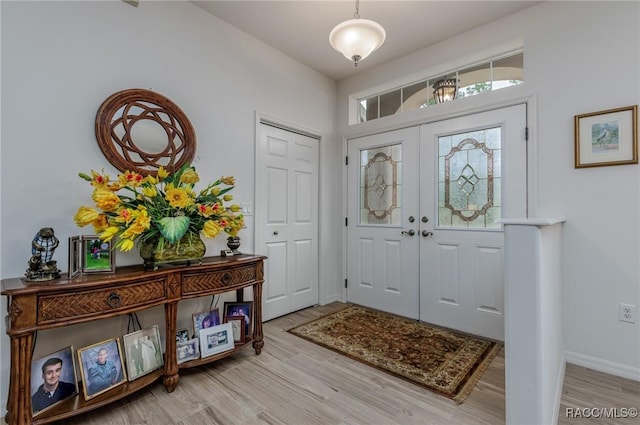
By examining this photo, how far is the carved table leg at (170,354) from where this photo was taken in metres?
1.79

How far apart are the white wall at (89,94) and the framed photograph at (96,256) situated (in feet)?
0.81

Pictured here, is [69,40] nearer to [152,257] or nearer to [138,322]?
[152,257]

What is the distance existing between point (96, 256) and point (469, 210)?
283cm

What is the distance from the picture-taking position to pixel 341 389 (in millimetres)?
1843

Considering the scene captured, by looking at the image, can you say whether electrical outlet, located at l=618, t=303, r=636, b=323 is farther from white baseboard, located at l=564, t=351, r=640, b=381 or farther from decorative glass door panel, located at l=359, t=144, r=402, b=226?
decorative glass door panel, located at l=359, t=144, r=402, b=226

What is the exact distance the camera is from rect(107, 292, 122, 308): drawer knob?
1574mm

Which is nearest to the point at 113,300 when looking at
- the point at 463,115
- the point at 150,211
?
the point at 150,211

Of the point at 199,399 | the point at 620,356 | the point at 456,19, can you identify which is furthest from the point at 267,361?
the point at 456,19

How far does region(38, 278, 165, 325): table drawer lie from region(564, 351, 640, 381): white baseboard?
2869mm

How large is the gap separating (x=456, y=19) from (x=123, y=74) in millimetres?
2644

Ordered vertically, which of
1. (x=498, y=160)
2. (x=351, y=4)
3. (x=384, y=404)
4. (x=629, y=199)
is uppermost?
(x=351, y=4)

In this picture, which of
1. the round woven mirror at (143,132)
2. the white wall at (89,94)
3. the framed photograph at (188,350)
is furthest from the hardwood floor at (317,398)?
the round woven mirror at (143,132)

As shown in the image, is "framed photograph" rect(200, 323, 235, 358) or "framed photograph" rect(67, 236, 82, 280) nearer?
"framed photograph" rect(67, 236, 82, 280)

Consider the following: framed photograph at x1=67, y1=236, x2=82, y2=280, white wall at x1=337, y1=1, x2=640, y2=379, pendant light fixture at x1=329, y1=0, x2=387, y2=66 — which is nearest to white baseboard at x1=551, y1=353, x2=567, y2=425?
white wall at x1=337, y1=1, x2=640, y2=379
